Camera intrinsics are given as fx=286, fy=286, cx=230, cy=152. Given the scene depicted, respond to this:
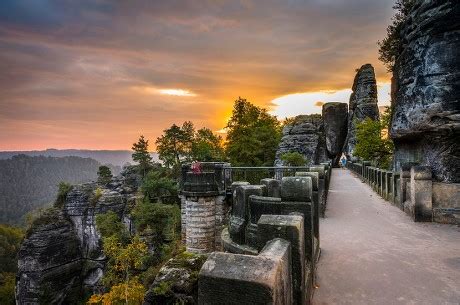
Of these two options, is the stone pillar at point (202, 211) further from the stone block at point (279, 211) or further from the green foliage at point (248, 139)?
the green foliage at point (248, 139)

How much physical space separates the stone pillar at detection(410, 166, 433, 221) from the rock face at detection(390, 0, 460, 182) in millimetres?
A: 1182

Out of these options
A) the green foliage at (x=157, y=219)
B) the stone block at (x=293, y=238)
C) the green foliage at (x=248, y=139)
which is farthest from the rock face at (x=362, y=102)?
the stone block at (x=293, y=238)

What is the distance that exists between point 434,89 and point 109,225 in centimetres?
3449

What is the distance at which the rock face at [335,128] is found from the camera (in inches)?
1934

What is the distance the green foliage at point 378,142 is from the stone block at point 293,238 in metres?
26.0

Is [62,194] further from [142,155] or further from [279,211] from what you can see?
[279,211]

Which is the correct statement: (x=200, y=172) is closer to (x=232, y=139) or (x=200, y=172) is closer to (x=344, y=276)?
(x=344, y=276)

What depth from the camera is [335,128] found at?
163 ft

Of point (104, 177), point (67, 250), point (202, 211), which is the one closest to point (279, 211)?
point (202, 211)

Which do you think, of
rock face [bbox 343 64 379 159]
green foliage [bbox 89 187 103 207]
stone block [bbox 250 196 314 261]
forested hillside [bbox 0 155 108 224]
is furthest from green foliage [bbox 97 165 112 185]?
forested hillside [bbox 0 155 108 224]

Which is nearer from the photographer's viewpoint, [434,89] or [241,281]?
[241,281]

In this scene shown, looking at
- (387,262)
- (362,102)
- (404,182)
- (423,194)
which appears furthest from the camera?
(362,102)

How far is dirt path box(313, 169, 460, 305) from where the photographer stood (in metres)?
3.80

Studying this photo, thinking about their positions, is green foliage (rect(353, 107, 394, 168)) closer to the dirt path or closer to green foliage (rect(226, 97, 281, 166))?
green foliage (rect(226, 97, 281, 166))
